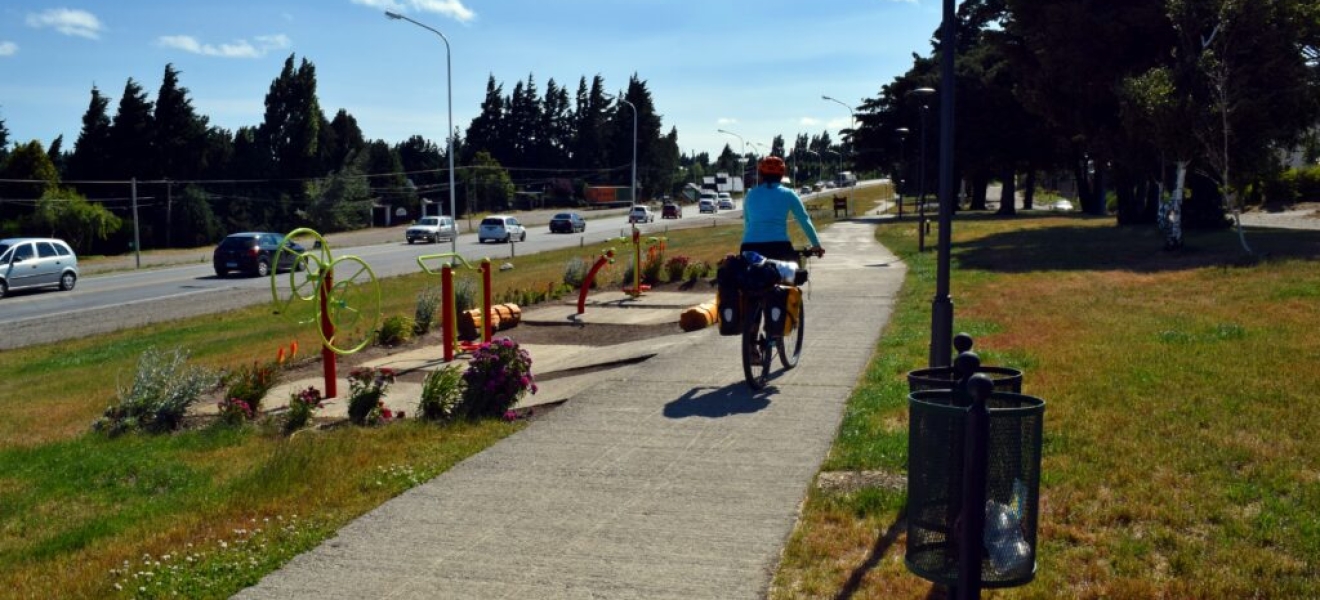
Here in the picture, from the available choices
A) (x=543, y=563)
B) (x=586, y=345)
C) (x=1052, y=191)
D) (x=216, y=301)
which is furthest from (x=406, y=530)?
(x=1052, y=191)

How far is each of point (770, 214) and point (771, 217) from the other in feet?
0.09

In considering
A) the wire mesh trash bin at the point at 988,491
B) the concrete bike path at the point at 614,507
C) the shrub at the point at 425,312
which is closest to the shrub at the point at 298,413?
the concrete bike path at the point at 614,507

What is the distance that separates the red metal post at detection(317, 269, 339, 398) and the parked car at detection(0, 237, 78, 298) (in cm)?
2644

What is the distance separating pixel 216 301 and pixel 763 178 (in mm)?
24292

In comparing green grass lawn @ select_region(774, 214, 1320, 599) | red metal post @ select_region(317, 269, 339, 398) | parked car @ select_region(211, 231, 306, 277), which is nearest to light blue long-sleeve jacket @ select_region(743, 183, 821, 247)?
green grass lawn @ select_region(774, 214, 1320, 599)

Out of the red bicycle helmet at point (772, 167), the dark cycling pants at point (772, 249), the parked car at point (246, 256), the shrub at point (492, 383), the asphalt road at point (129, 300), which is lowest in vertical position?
the asphalt road at point (129, 300)

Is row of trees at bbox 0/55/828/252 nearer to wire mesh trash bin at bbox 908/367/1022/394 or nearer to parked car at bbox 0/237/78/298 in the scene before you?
parked car at bbox 0/237/78/298

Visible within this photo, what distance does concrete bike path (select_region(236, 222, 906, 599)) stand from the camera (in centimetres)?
475

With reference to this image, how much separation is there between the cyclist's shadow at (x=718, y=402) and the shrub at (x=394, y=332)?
5.59 m

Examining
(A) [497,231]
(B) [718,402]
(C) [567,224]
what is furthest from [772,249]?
(C) [567,224]

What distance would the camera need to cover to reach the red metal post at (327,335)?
32.3 feet

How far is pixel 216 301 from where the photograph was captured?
30.0m

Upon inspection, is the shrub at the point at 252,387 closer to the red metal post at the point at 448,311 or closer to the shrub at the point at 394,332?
the red metal post at the point at 448,311

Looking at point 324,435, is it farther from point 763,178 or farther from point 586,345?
point 586,345
